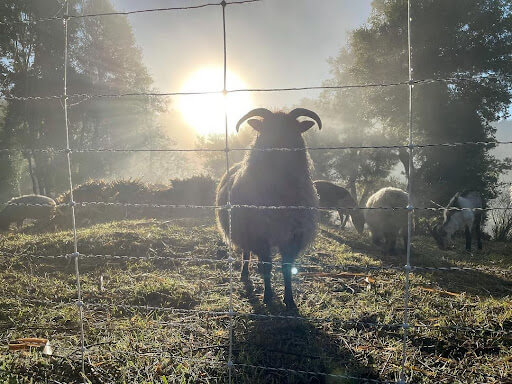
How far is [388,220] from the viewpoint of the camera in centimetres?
820

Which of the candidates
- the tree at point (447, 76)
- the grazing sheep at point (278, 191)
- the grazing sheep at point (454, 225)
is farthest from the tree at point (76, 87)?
the tree at point (447, 76)

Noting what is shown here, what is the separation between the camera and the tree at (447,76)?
46.0 feet

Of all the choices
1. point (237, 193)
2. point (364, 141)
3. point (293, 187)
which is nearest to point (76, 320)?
point (237, 193)

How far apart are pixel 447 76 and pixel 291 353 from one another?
1504cm

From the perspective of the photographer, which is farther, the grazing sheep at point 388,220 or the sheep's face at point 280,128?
the grazing sheep at point 388,220

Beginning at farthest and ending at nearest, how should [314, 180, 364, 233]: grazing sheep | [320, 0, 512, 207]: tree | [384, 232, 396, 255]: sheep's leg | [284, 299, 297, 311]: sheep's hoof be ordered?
[320, 0, 512, 207]: tree
[314, 180, 364, 233]: grazing sheep
[384, 232, 396, 255]: sheep's leg
[284, 299, 297, 311]: sheep's hoof

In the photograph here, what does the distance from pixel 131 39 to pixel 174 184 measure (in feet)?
65.9

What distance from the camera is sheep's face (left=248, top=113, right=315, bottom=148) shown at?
414 cm

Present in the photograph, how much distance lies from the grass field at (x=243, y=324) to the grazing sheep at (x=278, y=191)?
43 centimetres

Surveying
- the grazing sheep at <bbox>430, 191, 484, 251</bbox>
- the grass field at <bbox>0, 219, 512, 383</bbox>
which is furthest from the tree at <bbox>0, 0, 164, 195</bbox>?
the grazing sheep at <bbox>430, 191, 484, 251</bbox>

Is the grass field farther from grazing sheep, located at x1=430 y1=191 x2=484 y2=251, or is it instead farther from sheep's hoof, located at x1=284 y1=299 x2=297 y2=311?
grazing sheep, located at x1=430 y1=191 x2=484 y2=251

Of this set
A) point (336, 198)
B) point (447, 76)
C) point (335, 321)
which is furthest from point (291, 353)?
point (447, 76)

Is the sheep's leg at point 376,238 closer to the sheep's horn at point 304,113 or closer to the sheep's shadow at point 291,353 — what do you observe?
the sheep's horn at point 304,113

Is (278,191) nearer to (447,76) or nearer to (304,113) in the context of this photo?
(304,113)
